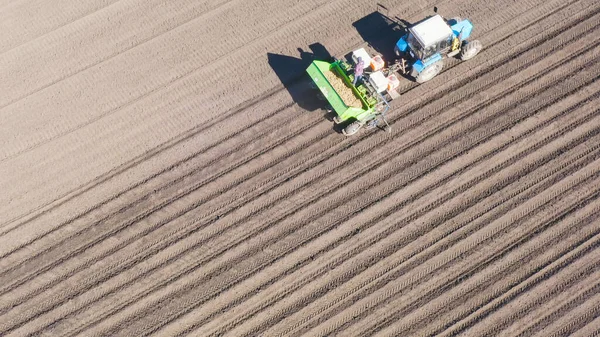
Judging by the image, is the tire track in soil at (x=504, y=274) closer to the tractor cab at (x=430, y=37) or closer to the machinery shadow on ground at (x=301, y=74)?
the tractor cab at (x=430, y=37)

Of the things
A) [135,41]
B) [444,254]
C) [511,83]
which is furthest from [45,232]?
[511,83]

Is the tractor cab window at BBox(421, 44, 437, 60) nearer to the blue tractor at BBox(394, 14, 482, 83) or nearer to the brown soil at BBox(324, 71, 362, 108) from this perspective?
the blue tractor at BBox(394, 14, 482, 83)

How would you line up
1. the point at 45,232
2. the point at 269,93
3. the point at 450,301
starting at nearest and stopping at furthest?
1. the point at 450,301
2. the point at 45,232
3. the point at 269,93

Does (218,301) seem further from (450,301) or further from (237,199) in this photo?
(450,301)

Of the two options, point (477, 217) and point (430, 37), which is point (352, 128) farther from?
point (477, 217)

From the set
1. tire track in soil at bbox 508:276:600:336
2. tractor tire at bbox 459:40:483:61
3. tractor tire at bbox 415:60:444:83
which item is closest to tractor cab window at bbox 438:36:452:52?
tractor tire at bbox 415:60:444:83

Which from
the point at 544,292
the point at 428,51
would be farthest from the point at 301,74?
the point at 544,292

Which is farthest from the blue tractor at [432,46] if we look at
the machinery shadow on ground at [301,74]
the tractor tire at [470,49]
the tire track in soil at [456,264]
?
the tire track in soil at [456,264]
